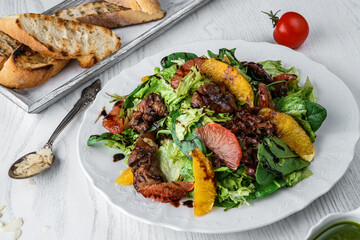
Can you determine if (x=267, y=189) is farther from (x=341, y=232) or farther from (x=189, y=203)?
(x=341, y=232)

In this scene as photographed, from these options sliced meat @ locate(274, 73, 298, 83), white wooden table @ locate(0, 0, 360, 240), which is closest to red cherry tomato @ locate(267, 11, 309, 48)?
white wooden table @ locate(0, 0, 360, 240)

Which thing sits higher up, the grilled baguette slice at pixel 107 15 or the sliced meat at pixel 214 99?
the grilled baguette slice at pixel 107 15

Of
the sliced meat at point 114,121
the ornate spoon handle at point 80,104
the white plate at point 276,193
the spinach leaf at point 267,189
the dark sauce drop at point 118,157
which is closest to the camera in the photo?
the white plate at point 276,193

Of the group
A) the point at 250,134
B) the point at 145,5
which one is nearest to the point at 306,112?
the point at 250,134

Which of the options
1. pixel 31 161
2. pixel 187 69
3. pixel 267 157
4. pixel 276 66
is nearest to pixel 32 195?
pixel 31 161

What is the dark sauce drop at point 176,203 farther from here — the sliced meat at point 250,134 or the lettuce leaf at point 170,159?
the sliced meat at point 250,134

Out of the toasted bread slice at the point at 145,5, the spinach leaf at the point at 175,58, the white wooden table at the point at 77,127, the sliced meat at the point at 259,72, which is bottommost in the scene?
the white wooden table at the point at 77,127

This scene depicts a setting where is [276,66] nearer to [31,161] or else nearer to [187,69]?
[187,69]

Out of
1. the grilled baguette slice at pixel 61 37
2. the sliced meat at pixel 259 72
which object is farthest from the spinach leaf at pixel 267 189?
the grilled baguette slice at pixel 61 37
